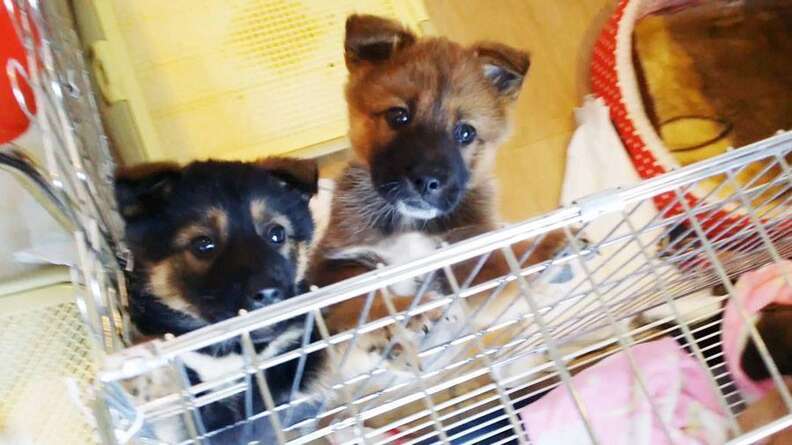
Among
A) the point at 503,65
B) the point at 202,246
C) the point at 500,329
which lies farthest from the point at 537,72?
the point at 202,246

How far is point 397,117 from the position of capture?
4.93 feet

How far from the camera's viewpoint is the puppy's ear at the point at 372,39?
1490 millimetres

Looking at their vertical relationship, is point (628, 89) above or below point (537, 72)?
below

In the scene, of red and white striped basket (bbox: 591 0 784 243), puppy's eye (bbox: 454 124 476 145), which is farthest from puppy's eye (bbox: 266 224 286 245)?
red and white striped basket (bbox: 591 0 784 243)

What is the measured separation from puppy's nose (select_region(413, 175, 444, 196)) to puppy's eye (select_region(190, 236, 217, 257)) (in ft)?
1.29

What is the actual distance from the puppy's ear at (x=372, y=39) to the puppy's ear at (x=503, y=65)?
0.52ft

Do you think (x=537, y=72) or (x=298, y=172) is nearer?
(x=298, y=172)

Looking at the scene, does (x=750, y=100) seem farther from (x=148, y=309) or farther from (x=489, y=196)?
(x=148, y=309)

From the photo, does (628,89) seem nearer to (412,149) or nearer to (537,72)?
(537,72)

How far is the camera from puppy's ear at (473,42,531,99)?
4.85ft

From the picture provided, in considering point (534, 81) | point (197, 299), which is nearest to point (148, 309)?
point (197, 299)

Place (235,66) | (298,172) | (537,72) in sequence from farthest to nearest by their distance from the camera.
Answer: (537,72), (235,66), (298,172)

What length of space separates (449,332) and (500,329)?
10 cm

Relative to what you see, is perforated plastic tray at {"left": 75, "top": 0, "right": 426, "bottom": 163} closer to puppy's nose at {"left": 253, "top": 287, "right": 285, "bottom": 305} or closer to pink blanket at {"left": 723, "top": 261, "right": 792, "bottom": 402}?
puppy's nose at {"left": 253, "top": 287, "right": 285, "bottom": 305}
